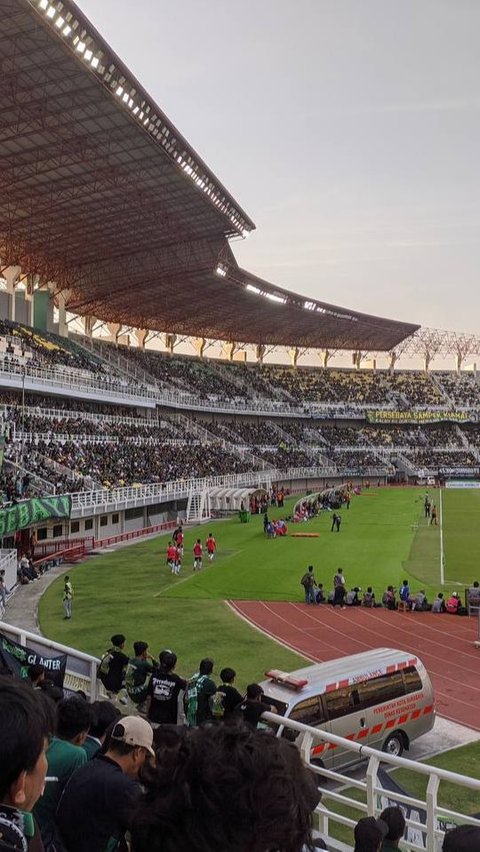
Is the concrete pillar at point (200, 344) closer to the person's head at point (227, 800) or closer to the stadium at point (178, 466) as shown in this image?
the stadium at point (178, 466)

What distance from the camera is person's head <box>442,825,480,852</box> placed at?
3340 millimetres

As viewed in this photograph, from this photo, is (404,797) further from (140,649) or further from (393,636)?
(393,636)

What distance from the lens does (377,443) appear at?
96.1 m

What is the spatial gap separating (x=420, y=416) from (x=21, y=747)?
10083 centimetres

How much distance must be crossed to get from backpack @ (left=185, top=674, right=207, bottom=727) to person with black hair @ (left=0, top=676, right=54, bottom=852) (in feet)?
19.6

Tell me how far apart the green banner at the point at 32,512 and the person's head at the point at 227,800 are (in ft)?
87.8

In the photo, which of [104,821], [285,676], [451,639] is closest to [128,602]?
[451,639]

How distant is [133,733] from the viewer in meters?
4.49

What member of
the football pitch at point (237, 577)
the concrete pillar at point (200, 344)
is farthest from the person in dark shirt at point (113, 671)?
the concrete pillar at point (200, 344)

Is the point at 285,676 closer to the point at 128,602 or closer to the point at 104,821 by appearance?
the point at 104,821

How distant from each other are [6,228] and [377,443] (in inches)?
2455

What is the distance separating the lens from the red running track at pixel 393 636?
15836 mm

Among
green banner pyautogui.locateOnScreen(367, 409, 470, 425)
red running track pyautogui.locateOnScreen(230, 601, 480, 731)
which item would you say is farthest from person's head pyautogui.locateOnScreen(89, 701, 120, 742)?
green banner pyautogui.locateOnScreen(367, 409, 470, 425)

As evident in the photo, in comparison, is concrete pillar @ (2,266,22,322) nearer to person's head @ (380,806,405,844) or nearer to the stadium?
the stadium
